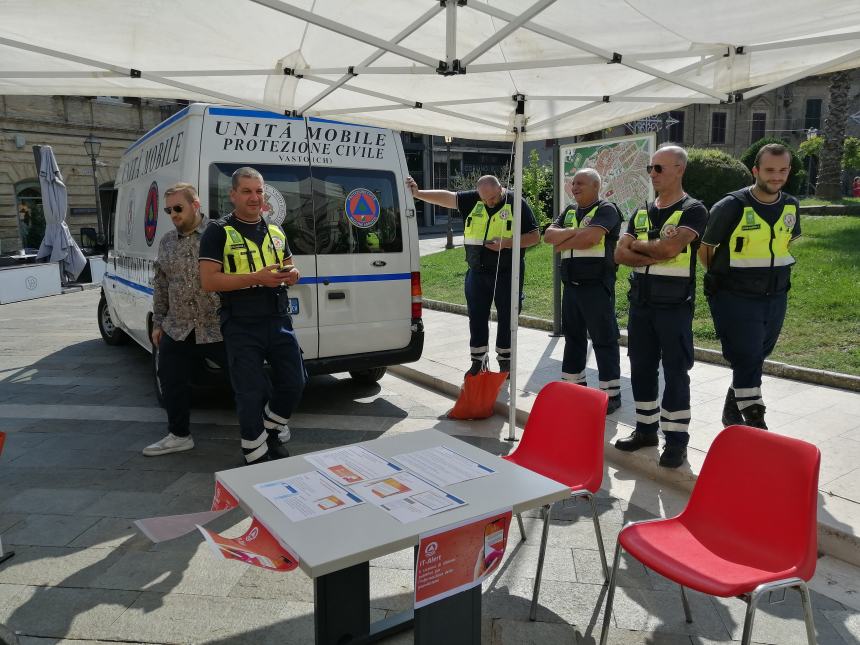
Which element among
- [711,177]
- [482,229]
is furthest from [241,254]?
[711,177]

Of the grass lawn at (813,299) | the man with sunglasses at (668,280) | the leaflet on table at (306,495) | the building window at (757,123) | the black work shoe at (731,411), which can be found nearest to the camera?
the leaflet on table at (306,495)

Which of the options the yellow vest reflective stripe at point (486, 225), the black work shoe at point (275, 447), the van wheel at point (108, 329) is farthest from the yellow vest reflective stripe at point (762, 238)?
the van wheel at point (108, 329)

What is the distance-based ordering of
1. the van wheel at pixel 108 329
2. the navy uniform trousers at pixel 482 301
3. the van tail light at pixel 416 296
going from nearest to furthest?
the van tail light at pixel 416 296 < the navy uniform trousers at pixel 482 301 < the van wheel at pixel 108 329

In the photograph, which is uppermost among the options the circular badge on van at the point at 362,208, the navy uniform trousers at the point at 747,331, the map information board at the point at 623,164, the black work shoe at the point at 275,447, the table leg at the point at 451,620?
the map information board at the point at 623,164

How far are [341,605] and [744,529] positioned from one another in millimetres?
1549

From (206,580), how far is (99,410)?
3.59 metres

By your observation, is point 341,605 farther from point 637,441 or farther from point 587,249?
point 587,249

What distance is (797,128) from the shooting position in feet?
171

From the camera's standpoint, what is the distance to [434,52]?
4.11 meters

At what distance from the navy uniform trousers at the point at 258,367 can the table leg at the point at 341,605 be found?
1.92 meters

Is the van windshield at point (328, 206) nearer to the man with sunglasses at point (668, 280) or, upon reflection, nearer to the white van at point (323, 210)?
the white van at point (323, 210)

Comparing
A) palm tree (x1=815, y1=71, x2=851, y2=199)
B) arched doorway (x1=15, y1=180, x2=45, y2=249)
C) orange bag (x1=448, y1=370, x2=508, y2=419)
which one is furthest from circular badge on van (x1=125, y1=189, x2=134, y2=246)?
palm tree (x1=815, y1=71, x2=851, y2=199)

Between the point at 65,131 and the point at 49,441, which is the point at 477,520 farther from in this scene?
the point at 65,131

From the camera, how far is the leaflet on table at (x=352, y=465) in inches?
93.2
